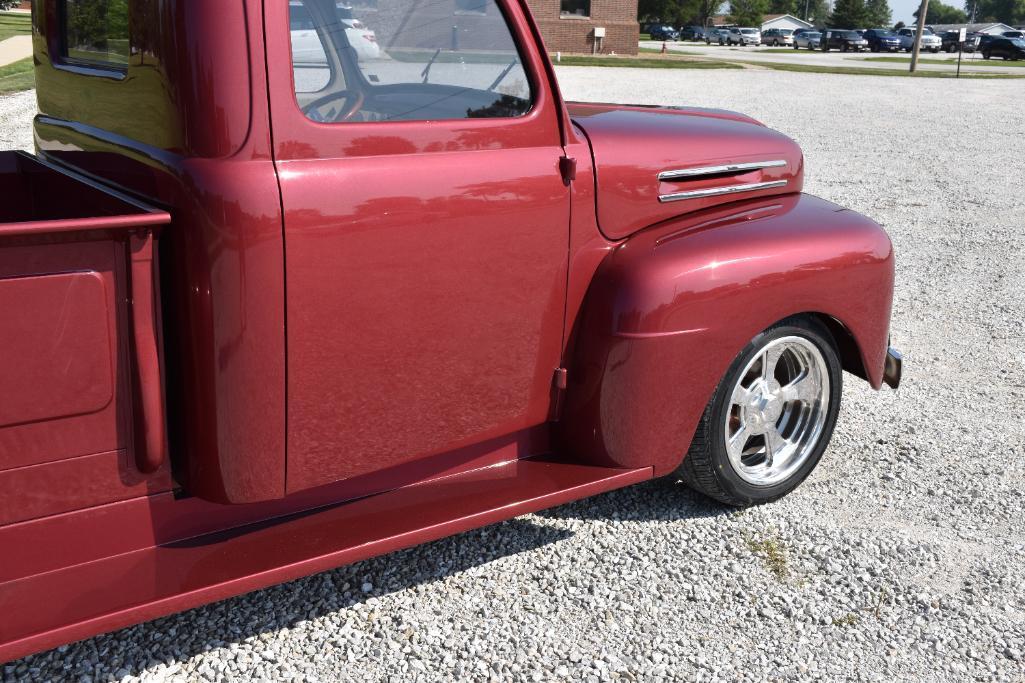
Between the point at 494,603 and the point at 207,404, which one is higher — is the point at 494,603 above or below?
below

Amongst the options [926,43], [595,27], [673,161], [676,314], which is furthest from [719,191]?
[926,43]

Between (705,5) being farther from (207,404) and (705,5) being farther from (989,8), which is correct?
(207,404)

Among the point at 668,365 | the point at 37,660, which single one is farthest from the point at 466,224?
the point at 37,660

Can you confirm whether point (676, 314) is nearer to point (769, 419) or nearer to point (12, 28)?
point (769, 419)

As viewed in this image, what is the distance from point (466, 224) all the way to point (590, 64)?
85.5ft

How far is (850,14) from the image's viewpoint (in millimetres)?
74125

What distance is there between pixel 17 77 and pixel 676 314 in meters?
15.2

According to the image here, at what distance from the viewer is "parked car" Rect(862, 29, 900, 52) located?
52031 millimetres

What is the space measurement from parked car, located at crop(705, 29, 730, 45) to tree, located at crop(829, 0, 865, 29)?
12480 mm

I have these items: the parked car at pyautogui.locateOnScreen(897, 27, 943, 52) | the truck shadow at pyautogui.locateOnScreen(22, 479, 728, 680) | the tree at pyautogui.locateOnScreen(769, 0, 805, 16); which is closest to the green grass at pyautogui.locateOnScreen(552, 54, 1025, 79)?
the truck shadow at pyautogui.locateOnScreen(22, 479, 728, 680)

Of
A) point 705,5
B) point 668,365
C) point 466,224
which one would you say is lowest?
point 668,365

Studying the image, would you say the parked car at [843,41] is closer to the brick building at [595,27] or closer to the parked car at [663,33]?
the parked car at [663,33]

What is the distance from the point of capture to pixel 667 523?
11.3 ft

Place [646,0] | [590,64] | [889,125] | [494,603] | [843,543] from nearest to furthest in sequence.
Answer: [494,603]
[843,543]
[889,125]
[590,64]
[646,0]
